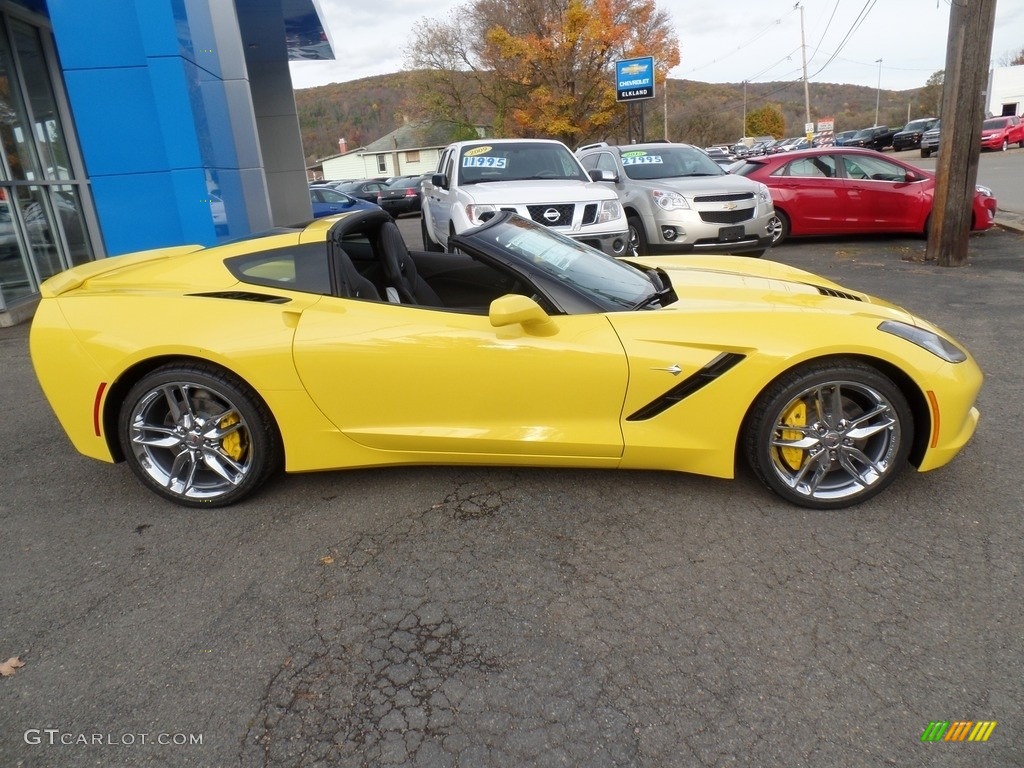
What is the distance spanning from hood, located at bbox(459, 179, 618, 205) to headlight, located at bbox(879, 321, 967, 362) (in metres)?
4.96

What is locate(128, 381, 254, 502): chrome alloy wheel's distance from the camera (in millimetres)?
3188

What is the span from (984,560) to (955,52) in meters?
7.73

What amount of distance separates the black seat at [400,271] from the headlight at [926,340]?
227cm

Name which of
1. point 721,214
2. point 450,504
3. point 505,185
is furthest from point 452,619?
point 721,214

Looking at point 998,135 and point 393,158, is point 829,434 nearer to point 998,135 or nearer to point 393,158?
point 998,135

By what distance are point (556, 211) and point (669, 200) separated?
84.5 inches

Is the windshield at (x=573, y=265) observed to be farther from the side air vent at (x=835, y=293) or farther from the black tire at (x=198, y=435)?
the black tire at (x=198, y=435)

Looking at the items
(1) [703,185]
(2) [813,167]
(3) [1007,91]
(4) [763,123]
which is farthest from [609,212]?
(4) [763,123]

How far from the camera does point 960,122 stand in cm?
804

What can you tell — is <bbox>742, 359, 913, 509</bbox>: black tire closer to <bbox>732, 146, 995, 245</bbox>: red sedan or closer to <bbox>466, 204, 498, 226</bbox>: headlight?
<bbox>466, 204, 498, 226</bbox>: headlight

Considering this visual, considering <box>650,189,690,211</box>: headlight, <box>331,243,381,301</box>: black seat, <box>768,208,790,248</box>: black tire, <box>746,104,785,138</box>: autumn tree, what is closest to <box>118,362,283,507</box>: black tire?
<box>331,243,381,301</box>: black seat

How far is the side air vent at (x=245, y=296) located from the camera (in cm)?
316

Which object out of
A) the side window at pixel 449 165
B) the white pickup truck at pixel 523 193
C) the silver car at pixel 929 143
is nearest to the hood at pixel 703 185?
the white pickup truck at pixel 523 193

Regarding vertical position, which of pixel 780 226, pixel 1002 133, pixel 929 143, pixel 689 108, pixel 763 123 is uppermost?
pixel 689 108
